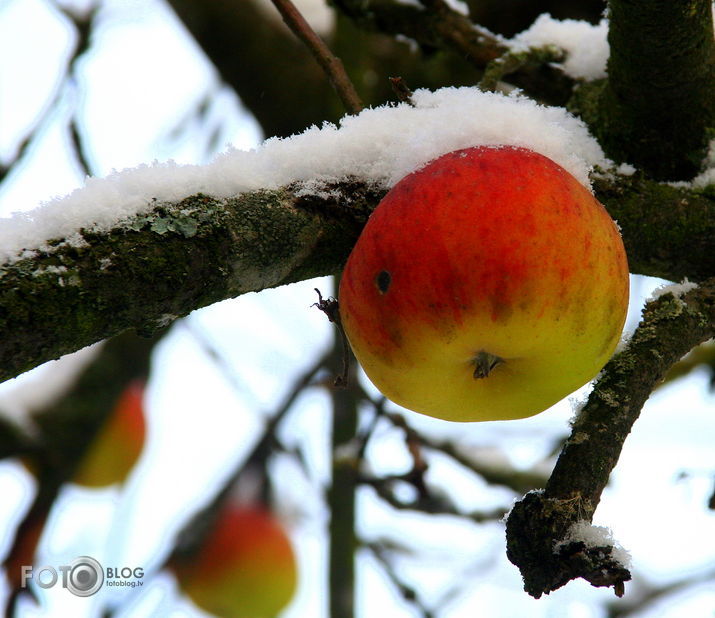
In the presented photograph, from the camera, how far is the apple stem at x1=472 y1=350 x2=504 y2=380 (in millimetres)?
932

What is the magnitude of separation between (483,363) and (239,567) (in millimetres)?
2028

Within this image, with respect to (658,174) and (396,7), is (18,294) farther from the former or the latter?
(396,7)

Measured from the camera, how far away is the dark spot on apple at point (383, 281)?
893 mm

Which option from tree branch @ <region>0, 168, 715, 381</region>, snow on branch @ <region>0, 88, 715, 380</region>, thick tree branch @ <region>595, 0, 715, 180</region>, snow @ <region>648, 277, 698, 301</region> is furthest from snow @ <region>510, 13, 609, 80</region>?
snow @ <region>648, 277, 698, 301</region>

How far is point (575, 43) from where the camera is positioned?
1.59 meters

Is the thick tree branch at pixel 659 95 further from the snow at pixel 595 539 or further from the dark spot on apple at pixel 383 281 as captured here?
the snow at pixel 595 539

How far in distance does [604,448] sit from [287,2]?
87 centimetres

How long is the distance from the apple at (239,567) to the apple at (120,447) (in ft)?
1.20

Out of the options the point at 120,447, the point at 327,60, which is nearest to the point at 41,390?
the point at 120,447

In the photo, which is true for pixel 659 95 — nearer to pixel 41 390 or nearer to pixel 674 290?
pixel 674 290

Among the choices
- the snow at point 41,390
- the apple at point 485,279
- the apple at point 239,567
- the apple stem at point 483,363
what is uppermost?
the apple at point 485,279

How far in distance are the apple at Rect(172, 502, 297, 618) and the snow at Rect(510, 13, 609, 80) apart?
169 centimetres

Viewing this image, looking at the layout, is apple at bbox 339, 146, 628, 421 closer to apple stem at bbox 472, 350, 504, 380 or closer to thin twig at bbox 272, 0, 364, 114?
apple stem at bbox 472, 350, 504, 380

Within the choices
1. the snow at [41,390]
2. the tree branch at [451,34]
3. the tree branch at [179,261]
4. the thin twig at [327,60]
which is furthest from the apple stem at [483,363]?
the snow at [41,390]
